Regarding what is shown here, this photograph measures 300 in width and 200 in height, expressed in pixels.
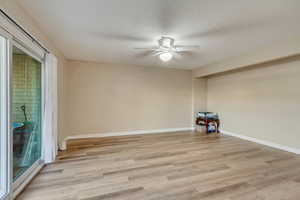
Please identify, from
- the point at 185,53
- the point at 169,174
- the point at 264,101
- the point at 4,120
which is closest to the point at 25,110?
the point at 4,120

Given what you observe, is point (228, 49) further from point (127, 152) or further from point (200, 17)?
point (127, 152)

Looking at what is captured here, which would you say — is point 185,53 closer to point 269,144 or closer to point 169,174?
point 169,174

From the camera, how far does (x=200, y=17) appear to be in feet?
6.04

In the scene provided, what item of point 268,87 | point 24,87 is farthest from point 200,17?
point 268,87

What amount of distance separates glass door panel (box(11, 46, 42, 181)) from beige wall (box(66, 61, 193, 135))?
60.1 inches

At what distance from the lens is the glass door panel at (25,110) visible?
1.87 metres

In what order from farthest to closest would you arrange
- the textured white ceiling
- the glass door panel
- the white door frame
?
1. the glass door panel
2. the white door frame
3. the textured white ceiling

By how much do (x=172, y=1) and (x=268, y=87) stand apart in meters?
3.45

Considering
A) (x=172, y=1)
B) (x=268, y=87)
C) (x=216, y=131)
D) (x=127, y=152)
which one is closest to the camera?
(x=172, y=1)

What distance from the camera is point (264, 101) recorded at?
3.61m

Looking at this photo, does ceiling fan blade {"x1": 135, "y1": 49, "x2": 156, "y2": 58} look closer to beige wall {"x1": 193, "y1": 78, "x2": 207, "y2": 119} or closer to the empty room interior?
the empty room interior

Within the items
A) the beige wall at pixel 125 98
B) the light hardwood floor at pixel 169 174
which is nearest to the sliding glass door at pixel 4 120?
the light hardwood floor at pixel 169 174

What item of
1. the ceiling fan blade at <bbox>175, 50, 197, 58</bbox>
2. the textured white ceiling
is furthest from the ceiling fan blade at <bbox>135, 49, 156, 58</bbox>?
the ceiling fan blade at <bbox>175, 50, 197, 58</bbox>

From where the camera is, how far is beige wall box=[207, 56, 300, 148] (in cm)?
308
